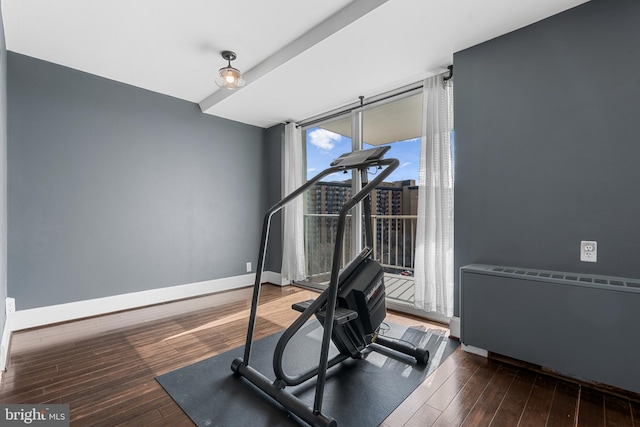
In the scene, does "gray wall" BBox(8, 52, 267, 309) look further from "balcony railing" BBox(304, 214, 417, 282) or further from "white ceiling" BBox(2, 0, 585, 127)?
"balcony railing" BBox(304, 214, 417, 282)

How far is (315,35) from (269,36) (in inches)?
15.4

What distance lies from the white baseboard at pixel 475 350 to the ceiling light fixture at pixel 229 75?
9.50 ft

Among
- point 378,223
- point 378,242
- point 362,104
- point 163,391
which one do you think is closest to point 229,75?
point 362,104

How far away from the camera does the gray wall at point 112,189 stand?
8.72 ft

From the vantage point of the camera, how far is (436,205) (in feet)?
8.91

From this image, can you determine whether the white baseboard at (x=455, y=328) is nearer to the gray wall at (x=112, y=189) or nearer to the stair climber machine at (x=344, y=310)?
the stair climber machine at (x=344, y=310)

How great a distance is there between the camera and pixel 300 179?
4207 mm

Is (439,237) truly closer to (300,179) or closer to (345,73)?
(345,73)

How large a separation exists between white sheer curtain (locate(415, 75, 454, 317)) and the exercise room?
19 millimetres

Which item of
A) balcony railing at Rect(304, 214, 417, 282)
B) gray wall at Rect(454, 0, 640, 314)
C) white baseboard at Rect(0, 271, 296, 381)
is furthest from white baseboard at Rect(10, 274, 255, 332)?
gray wall at Rect(454, 0, 640, 314)

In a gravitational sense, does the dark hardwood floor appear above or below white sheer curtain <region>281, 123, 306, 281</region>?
below

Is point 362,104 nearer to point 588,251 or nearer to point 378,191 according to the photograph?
point 378,191

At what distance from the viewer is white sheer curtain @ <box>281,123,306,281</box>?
418 cm

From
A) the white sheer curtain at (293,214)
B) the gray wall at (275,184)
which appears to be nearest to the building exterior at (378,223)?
the white sheer curtain at (293,214)
